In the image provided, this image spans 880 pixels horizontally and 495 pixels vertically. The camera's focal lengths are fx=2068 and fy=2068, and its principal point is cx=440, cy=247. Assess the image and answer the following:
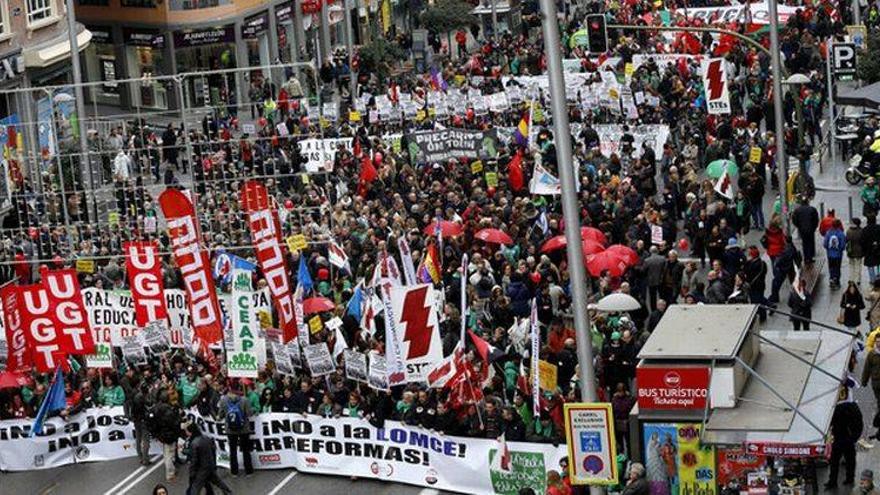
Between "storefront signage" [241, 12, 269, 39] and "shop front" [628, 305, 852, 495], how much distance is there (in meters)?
46.1

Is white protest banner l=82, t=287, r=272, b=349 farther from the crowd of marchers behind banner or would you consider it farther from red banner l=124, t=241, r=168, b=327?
the crowd of marchers behind banner

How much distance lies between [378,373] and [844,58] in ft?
57.2

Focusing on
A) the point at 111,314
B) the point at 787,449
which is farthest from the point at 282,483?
the point at 787,449

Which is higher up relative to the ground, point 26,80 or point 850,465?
point 26,80

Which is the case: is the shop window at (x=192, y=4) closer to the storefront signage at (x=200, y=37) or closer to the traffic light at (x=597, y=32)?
the storefront signage at (x=200, y=37)

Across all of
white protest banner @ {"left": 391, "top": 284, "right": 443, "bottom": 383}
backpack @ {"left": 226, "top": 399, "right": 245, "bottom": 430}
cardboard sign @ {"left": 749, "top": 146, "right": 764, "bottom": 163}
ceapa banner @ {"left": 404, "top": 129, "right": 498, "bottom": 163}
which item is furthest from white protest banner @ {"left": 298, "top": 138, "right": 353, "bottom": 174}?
white protest banner @ {"left": 391, "top": 284, "right": 443, "bottom": 383}

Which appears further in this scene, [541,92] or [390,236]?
[541,92]

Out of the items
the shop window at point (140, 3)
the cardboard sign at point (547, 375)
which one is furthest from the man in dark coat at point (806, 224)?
the shop window at point (140, 3)

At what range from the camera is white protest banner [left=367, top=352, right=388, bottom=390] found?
99.3ft

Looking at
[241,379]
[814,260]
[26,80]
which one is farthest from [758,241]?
[26,80]

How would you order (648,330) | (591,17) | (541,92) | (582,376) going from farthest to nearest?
1. (541,92)
2. (591,17)
3. (648,330)
4. (582,376)

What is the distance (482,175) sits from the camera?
44375 millimetres

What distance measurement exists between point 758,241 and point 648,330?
9.69 meters

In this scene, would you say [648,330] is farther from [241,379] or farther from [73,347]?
[73,347]
